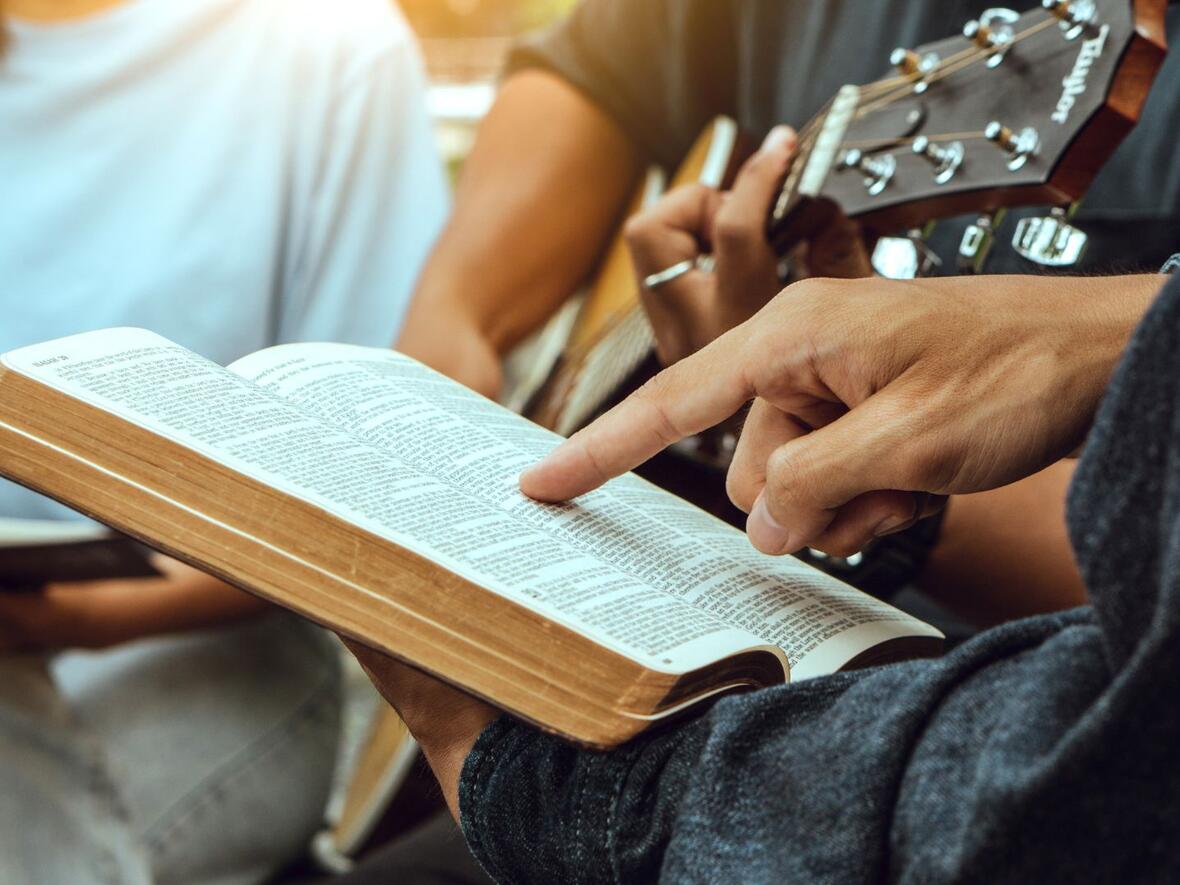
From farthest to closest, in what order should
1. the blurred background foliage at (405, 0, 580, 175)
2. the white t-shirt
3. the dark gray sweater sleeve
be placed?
the blurred background foliage at (405, 0, 580, 175) → the white t-shirt → the dark gray sweater sleeve

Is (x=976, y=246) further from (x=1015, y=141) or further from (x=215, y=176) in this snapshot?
(x=215, y=176)

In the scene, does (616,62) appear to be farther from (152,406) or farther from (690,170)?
(152,406)

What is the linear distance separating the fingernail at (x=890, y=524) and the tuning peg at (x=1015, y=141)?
0.86ft

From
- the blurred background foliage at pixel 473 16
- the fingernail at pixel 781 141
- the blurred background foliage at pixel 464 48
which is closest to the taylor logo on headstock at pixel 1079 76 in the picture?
the fingernail at pixel 781 141

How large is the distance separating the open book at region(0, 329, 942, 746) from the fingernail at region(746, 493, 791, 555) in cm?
2

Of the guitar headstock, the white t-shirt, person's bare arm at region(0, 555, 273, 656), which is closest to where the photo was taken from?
the guitar headstock

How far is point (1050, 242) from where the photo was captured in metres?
0.62

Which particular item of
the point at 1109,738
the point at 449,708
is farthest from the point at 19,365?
the point at 1109,738

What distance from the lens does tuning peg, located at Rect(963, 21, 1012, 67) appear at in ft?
2.31

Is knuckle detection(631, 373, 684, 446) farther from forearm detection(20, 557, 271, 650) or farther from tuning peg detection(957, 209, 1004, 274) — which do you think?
forearm detection(20, 557, 271, 650)

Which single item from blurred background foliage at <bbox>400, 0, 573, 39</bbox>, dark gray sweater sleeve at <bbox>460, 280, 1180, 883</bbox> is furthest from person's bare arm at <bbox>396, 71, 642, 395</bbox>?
blurred background foliage at <bbox>400, 0, 573, 39</bbox>

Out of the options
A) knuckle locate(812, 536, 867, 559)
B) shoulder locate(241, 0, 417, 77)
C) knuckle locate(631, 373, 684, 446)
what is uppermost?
knuckle locate(631, 373, 684, 446)

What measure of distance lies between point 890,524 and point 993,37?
395 millimetres

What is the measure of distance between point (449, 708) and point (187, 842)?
656mm
